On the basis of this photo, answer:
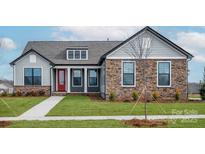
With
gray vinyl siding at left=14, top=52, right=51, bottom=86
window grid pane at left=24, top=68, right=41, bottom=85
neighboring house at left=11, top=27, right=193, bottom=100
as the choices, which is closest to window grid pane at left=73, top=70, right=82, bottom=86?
neighboring house at left=11, top=27, right=193, bottom=100

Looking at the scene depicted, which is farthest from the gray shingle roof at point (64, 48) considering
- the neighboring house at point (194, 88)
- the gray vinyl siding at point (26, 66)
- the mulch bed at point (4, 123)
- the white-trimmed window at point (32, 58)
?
the mulch bed at point (4, 123)

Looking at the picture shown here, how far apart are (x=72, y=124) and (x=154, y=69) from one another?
11597mm

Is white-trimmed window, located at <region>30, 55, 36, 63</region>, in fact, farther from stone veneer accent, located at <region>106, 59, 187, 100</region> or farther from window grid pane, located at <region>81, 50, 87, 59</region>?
stone veneer accent, located at <region>106, 59, 187, 100</region>

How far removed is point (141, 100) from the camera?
21.9 meters

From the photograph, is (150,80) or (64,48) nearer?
(150,80)

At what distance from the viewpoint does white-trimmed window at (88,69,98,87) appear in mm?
29453

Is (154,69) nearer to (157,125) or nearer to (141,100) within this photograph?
(141,100)

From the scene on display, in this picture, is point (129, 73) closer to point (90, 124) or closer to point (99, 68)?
point (99, 68)

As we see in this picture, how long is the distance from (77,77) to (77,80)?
274mm

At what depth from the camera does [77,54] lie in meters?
30.1

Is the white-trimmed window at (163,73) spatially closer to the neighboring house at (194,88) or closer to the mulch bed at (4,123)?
the neighboring house at (194,88)

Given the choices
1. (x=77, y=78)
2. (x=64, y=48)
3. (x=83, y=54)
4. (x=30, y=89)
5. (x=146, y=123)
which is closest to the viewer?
(x=146, y=123)

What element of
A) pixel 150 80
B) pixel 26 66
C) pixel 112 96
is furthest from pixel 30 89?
pixel 150 80
